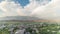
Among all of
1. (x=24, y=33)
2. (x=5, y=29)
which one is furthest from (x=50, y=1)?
(x=5, y=29)

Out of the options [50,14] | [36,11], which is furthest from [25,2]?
A: [50,14]

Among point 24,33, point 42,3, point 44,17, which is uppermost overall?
point 42,3

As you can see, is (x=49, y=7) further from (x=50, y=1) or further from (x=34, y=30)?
(x=34, y=30)

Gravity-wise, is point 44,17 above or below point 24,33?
above

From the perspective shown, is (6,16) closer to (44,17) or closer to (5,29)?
(5,29)

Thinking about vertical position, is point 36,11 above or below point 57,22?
above

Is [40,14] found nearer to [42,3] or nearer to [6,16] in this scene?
[42,3]
